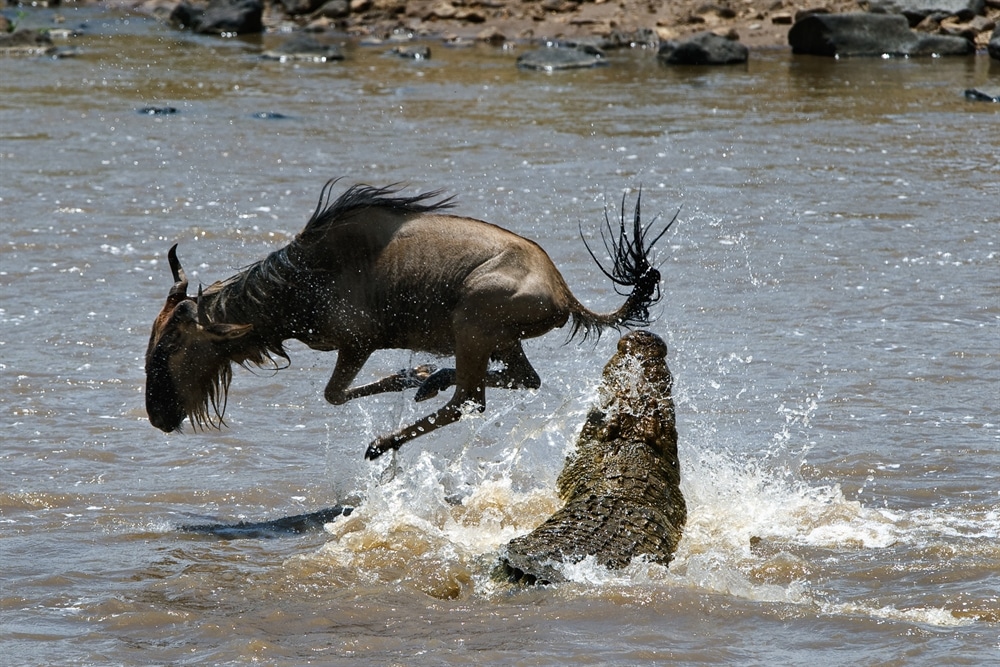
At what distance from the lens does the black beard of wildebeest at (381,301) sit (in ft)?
19.9

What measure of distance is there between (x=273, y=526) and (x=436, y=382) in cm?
102

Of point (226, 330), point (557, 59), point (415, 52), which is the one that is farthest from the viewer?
point (415, 52)

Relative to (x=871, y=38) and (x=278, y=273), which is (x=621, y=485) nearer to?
(x=278, y=273)

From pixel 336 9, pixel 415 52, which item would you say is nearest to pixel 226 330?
pixel 415 52

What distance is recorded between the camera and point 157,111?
17797 mm

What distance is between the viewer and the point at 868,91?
18.7 m

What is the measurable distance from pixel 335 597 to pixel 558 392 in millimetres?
2718

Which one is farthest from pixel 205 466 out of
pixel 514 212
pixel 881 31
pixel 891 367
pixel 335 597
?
pixel 881 31

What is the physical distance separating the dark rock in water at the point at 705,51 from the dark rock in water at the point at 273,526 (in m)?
16.4

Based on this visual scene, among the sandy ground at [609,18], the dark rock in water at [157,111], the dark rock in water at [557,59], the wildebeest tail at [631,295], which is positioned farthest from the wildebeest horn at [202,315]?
the sandy ground at [609,18]

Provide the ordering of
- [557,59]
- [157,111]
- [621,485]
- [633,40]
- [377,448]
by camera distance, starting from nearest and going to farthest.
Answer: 1. [621,485]
2. [377,448]
3. [157,111]
4. [557,59]
5. [633,40]

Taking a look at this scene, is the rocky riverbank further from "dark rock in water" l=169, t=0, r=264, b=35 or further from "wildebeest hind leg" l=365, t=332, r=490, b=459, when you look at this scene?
"wildebeest hind leg" l=365, t=332, r=490, b=459

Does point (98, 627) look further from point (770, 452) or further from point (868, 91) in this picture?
point (868, 91)

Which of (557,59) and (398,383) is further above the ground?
(557,59)
